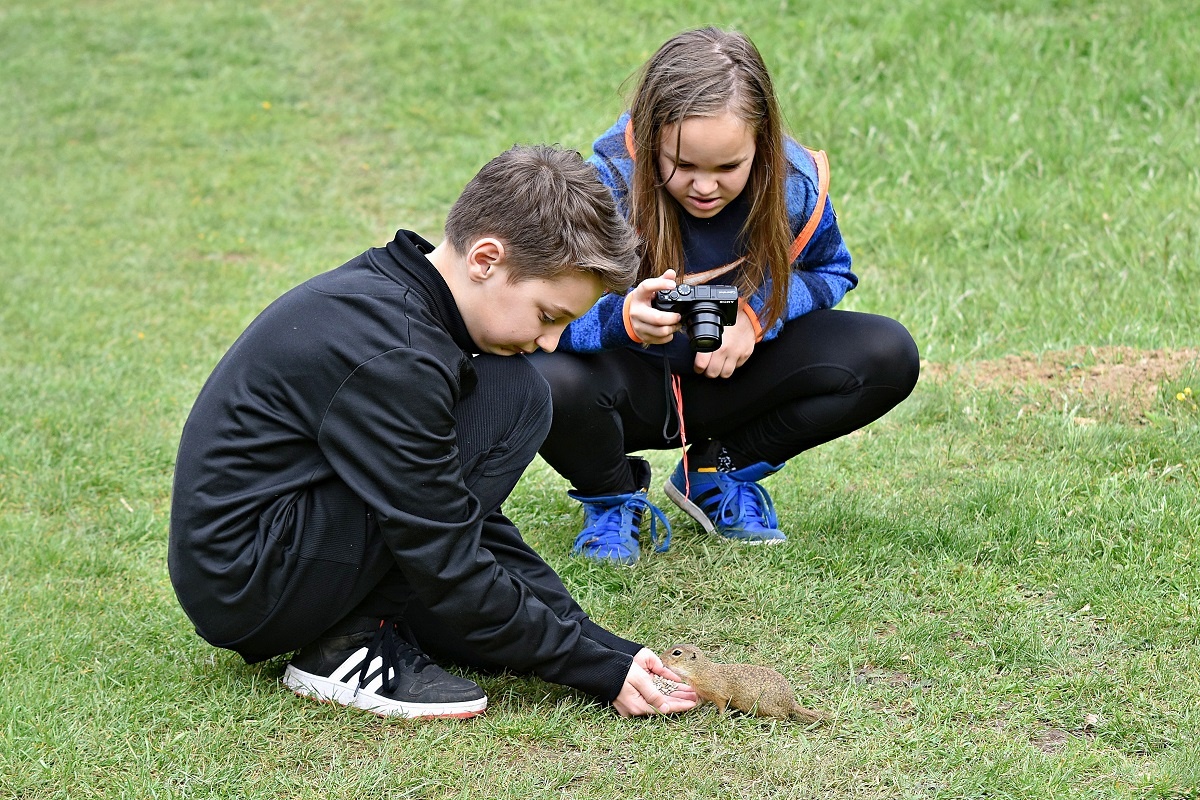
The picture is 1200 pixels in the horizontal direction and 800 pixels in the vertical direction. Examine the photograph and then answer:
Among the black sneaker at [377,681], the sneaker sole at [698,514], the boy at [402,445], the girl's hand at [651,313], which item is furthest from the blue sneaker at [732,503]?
the black sneaker at [377,681]

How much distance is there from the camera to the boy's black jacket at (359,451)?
7.68 ft

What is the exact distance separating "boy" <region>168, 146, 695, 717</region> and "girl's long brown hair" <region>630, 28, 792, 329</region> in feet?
1.96

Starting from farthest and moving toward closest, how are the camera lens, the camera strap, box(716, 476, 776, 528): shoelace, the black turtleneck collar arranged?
box(716, 476, 776, 528): shoelace, the camera strap, the camera lens, the black turtleneck collar

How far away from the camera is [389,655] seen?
2.70 m

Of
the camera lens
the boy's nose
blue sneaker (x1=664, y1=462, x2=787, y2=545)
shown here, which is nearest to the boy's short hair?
the boy's nose

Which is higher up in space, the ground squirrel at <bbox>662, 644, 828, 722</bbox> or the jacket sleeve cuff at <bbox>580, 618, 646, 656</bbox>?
the jacket sleeve cuff at <bbox>580, 618, 646, 656</bbox>

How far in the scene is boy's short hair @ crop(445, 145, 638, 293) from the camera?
2395 millimetres

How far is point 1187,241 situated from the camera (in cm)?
546

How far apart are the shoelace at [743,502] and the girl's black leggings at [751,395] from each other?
96 mm

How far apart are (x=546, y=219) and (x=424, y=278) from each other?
28 cm

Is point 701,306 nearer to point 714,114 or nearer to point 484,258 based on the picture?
point 714,114

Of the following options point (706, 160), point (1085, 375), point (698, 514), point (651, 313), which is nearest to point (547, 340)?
point (651, 313)

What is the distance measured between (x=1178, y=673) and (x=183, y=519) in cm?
221

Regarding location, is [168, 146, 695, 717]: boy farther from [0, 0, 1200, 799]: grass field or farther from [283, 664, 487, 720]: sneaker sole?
[0, 0, 1200, 799]: grass field
